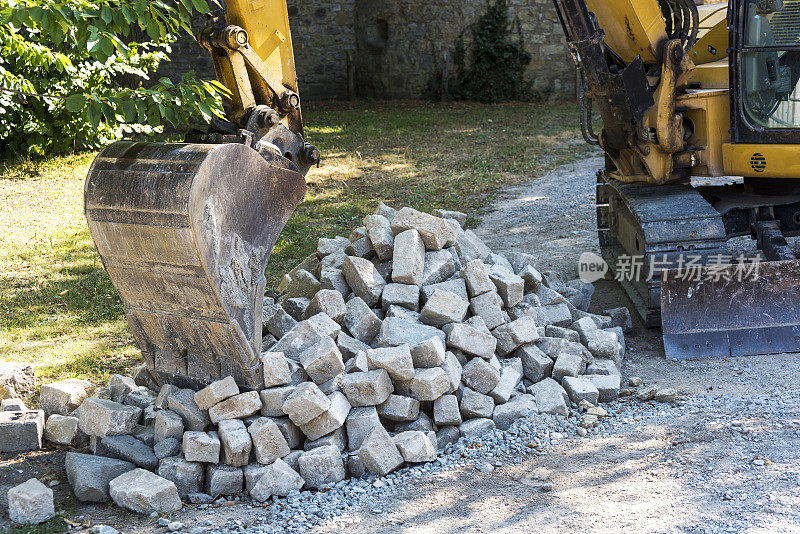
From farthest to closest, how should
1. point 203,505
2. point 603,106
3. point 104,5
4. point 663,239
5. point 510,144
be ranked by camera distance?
point 510,144 → point 603,106 → point 663,239 → point 203,505 → point 104,5

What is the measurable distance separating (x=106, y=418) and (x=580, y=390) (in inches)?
102

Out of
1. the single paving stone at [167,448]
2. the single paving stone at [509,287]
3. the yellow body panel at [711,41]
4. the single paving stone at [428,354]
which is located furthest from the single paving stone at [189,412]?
the yellow body panel at [711,41]

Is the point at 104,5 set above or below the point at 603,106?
above

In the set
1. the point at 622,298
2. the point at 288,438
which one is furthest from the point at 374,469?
the point at 622,298

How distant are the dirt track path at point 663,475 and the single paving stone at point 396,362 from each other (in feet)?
1.85

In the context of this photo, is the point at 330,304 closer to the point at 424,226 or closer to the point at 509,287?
the point at 424,226

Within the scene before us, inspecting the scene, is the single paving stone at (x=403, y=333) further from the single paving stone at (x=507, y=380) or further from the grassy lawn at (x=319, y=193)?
the grassy lawn at (x=319, y=193)

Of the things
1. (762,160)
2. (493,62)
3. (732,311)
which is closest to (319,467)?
(732,311)

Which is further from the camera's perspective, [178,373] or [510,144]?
[510,144]

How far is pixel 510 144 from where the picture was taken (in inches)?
497

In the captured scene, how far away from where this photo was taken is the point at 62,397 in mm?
4543

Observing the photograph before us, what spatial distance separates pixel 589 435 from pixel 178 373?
2.25 meters

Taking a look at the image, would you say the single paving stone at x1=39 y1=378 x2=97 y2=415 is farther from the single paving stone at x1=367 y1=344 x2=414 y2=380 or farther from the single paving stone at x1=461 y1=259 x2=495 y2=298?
the single paving stone at x1=461 y1=259 x2=495 y2=298

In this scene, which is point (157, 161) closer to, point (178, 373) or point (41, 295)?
point (178, 373)
